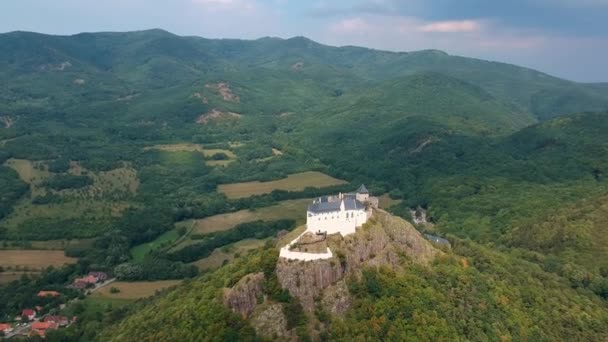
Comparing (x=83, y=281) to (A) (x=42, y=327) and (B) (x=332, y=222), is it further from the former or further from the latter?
(B) (x=332, y=222)

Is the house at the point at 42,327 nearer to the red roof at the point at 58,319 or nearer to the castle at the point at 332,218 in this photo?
the red roof at the point at 58,319

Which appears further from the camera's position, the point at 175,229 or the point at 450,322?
the point at 175,229

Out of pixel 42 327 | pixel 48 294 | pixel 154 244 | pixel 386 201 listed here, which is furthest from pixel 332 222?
pixel 386 201

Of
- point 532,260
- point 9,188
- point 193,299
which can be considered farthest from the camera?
point 9,188

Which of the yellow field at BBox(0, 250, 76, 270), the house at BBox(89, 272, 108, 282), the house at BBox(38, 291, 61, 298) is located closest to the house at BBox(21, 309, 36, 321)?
the house at BBox(38, 291, 61, 298)

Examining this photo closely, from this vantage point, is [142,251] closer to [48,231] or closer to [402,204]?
[48,231]

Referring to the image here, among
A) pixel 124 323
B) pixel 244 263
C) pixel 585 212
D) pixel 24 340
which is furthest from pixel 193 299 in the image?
pixel 585 212
